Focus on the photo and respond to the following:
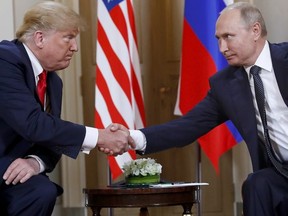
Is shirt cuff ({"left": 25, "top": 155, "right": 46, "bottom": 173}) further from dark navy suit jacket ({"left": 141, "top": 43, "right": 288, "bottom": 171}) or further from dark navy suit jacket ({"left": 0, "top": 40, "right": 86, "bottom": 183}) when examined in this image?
dark navy suit jacket ({"left": 141, "top": 43, "right": 288, "bottom": 171})

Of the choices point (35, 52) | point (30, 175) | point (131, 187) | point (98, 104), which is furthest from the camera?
point (98, 104)

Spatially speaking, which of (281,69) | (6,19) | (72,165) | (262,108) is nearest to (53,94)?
(262,108)

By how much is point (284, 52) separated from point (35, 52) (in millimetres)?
1214

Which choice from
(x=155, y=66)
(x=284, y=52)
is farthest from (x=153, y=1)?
(x=284, y=52)

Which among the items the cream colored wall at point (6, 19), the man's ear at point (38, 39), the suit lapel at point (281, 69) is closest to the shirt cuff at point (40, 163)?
the man's ear at point (38, 39)

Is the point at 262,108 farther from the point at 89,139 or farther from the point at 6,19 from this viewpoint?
the point at 6,19

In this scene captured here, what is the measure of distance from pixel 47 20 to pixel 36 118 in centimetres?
48

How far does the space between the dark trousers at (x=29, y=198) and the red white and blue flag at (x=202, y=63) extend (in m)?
1.94

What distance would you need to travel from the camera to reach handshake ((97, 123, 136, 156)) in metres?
3.64

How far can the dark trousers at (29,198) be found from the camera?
3.19 meters

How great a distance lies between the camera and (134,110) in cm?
495

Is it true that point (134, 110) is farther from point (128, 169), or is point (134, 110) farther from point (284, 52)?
point (284, 52)

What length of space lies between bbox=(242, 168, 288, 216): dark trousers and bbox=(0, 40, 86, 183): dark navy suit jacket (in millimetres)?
808

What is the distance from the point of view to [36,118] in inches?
132
